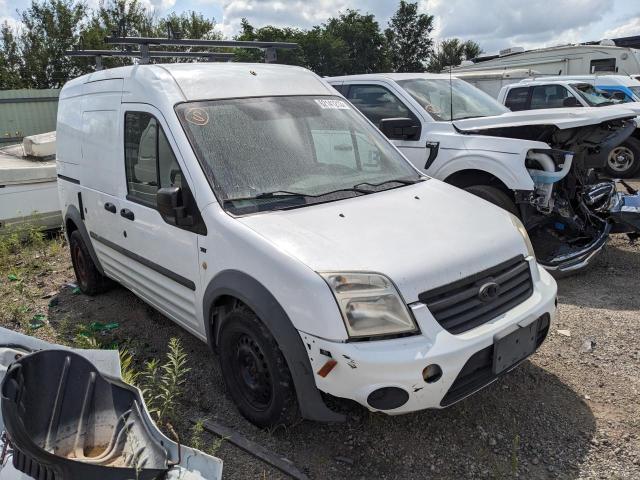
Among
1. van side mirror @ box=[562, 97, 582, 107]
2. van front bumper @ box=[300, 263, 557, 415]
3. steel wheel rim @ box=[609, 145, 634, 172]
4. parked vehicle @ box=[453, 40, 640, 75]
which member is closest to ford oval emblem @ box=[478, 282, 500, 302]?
van front bumper @ box=[300, 263, 557, 415]

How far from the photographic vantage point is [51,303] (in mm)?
5180

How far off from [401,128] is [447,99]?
37.4 inches

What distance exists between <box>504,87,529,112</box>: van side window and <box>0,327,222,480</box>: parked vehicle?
11.3 meters

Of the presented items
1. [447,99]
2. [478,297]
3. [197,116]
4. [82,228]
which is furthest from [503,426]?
[447,99]

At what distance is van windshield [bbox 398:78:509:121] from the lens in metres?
5.85

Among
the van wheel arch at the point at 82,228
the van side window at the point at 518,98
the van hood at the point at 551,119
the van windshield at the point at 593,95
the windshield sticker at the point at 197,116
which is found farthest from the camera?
the van side window at the point at 518,98

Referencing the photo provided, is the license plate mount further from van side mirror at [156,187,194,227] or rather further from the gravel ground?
van side mirror at [156,187,194,227]

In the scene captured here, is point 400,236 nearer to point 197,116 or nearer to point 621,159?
point 197,116

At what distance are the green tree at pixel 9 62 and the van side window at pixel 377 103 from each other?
76.2 feet

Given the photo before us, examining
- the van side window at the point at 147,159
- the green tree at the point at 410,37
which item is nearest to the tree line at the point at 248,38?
the green tree at the point at 410,37

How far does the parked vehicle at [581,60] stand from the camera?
16.2 metres

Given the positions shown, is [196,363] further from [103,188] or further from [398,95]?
[398,95]

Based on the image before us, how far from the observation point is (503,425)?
9.73 ft

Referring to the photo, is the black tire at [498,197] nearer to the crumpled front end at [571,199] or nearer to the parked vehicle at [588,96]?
the crumpled front end at [571,199]
